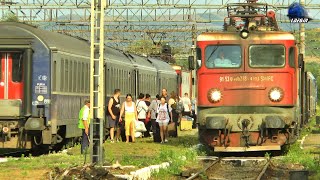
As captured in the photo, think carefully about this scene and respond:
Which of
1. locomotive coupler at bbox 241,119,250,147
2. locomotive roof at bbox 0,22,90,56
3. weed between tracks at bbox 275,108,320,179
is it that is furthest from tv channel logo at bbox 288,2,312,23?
locomotive coupler at bbox 241,119,250,147

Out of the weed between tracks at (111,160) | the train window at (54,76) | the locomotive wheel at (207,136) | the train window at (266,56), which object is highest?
the train window at (266,56)

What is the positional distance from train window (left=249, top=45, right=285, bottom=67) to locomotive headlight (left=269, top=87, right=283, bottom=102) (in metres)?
0.68

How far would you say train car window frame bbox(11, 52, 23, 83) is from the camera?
2408 cm

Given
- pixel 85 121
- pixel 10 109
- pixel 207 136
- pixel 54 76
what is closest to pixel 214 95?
pixel 207 136

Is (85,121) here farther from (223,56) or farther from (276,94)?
(276,94)

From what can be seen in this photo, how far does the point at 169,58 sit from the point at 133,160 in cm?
4085

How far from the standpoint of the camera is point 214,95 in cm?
2325

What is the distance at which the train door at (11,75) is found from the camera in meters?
24.0

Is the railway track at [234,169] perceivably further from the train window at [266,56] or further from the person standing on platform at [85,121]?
the person standing on platform at [85,121]

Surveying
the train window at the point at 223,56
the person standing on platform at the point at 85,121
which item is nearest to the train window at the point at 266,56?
the train window at the point at 223,56

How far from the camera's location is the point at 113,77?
32344 mm

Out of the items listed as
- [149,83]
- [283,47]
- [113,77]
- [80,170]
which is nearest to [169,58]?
[149,83]

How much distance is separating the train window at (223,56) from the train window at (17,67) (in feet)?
15.7

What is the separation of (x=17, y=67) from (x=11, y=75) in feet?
0.86
